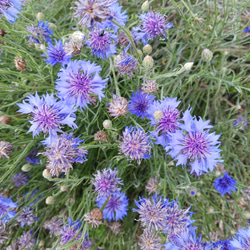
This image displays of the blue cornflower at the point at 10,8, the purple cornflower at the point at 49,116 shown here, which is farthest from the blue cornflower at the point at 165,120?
the blue cornflower at the point at 10,8

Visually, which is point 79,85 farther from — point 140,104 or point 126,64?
point 140,104

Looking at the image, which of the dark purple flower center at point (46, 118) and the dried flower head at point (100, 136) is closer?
the dark purple flower center at point (46, 118)

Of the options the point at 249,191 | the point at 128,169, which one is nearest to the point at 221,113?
the point at 249,191

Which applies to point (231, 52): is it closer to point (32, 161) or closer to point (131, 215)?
point (131, 215)

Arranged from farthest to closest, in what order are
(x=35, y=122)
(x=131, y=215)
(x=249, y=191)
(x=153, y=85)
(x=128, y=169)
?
(x=131, y=215) < (x=128, y=169) < (x=249, y=191) < (x=153, y=85) < (x=35, y=122)

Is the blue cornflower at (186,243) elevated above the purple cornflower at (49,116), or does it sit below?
below

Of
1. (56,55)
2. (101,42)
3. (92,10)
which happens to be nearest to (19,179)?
(56,55)

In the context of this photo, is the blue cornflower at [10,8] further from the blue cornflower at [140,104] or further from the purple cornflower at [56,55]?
the blue cornflower at [140,104]
